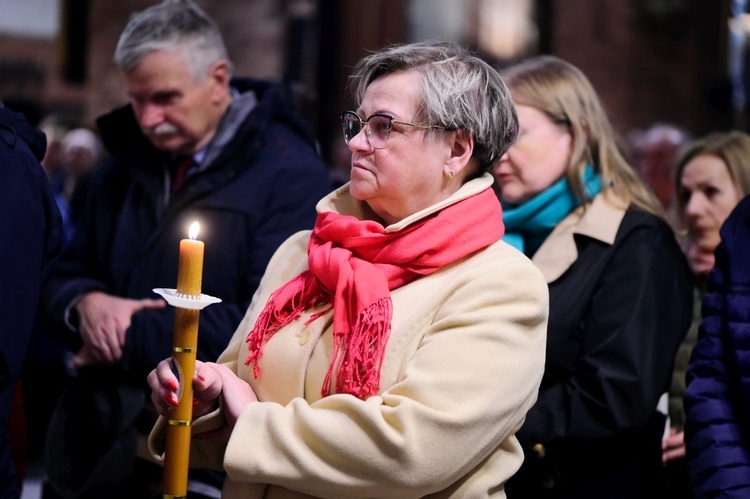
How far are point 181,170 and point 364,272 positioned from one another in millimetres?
1418

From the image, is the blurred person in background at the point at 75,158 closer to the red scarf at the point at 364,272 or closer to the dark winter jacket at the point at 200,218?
the dark winter jacket at the point at 200,218

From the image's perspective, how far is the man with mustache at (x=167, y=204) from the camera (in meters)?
2.98

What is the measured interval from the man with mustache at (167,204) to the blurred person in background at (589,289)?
0.73 metres

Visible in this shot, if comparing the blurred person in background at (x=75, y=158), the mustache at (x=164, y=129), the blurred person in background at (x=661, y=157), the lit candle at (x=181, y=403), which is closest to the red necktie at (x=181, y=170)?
the mustache at (x=164, y=129)

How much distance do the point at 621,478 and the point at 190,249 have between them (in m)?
1.49

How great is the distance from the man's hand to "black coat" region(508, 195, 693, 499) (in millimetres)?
1175

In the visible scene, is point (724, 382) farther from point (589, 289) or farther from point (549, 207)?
point (549, 207)

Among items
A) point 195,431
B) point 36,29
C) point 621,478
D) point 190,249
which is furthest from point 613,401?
point 36,29

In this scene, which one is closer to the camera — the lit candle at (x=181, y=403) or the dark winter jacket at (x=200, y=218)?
the lit candle at (x=181, y=403)

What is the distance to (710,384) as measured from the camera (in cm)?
242

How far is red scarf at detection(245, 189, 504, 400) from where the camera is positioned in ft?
6.42

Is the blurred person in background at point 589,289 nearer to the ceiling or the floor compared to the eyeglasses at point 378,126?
nearer to the floor

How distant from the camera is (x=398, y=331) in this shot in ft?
6.49

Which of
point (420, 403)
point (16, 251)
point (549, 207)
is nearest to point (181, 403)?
point (420, 403)
